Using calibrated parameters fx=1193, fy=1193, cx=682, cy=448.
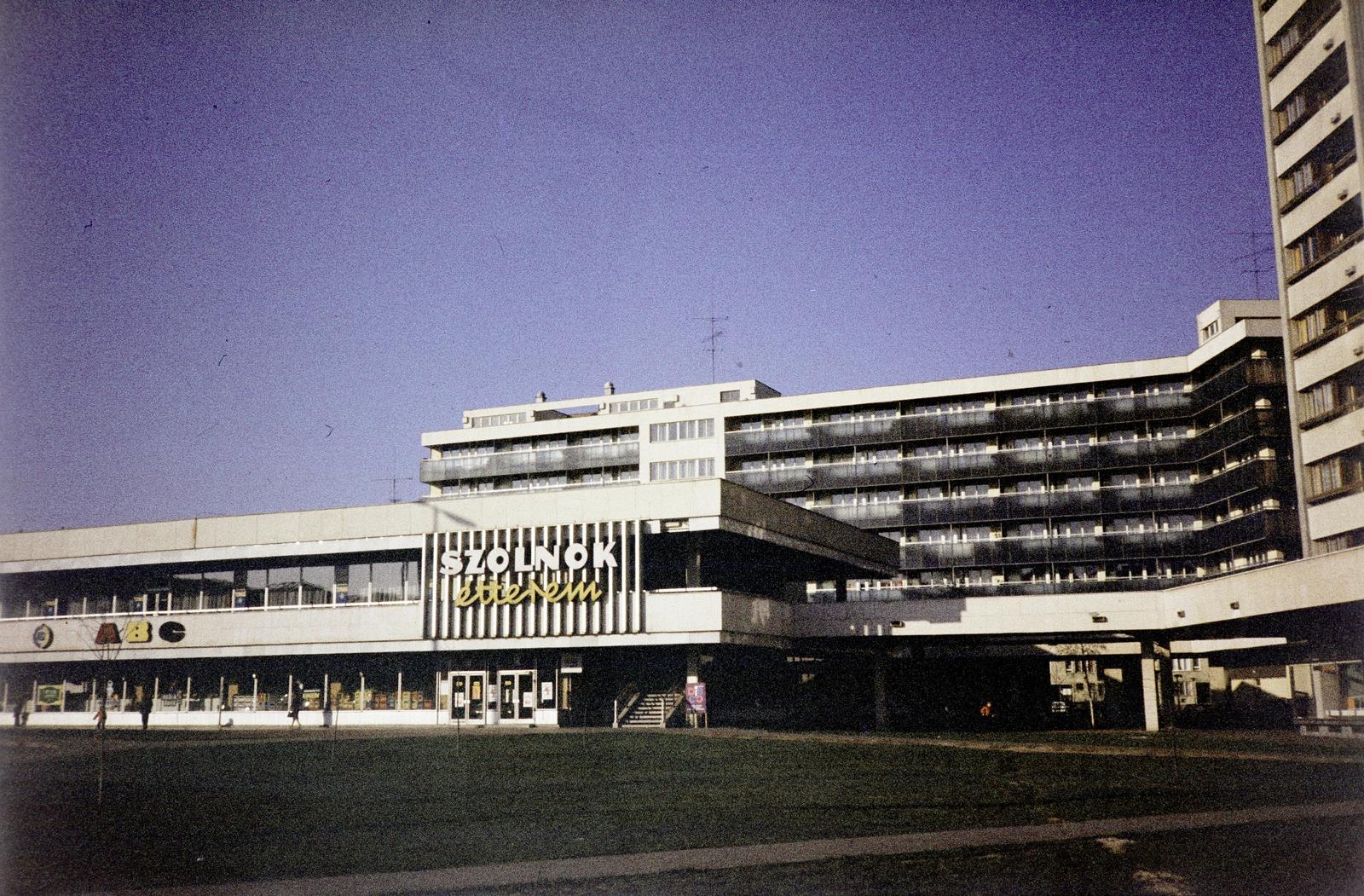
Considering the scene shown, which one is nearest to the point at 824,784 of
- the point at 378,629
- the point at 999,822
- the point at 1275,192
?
the point at 999,822

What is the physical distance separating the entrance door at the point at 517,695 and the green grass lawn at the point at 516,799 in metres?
16.0

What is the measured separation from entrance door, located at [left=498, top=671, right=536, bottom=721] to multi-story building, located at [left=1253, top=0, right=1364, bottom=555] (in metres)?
37.9

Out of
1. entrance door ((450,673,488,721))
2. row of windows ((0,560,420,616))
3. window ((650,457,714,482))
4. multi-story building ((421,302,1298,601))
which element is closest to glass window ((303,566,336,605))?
row of windows ((0,560,420,616))

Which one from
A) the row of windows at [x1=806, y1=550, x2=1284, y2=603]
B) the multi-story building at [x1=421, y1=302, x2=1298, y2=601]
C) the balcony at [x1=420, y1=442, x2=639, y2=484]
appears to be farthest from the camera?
the balcony at [x1=420, y1=442, x2=639, y2=484]

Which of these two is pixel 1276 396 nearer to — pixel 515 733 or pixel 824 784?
pixel 515 733

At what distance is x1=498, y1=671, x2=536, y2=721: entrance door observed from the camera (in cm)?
5075

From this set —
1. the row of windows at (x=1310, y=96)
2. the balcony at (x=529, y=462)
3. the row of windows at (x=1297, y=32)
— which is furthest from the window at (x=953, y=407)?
the row of windows at (x=1297, y=32)

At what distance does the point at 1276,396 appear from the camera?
72438 mm

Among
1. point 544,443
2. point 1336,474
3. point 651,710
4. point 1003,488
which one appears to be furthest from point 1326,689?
point 544,443

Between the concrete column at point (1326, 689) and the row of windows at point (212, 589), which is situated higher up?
the row of windows at point (212, 589)

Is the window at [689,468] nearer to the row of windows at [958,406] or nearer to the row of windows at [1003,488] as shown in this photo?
the row of windows at [958,406]

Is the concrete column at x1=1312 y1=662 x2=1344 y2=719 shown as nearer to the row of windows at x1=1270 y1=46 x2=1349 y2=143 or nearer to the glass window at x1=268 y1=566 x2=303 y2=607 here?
the row of windows at x1=1270 y1=46 x2=1349 y2=143

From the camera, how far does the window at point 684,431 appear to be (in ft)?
304

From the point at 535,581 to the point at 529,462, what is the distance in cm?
5086
